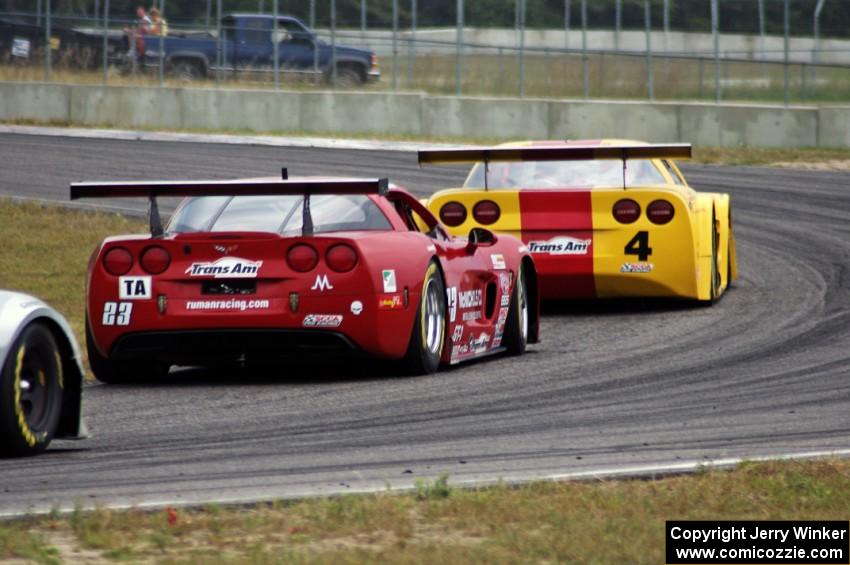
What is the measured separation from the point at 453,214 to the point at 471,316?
281 centimetres

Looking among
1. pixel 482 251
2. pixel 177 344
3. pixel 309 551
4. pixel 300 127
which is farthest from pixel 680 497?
pixel 300 127

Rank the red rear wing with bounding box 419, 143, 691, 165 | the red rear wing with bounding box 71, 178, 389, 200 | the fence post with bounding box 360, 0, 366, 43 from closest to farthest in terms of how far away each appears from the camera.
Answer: the red rear wing with bounding box 71, 178, 389, 200
the red rear wing with bounding box 419, 143, 691, 165
the fence post with bounding box 360, 0, 366, 43

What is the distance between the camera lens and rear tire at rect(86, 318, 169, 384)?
954 centimetres

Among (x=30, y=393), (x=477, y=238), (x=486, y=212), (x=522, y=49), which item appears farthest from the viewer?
(x=522, y=49)

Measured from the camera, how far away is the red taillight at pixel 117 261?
30.6ft

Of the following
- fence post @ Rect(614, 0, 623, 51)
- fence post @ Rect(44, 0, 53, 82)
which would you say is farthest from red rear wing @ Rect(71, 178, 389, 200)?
fence post @ Rect(44, 0, 53, 82)

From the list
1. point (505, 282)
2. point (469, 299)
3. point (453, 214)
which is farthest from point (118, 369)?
point (453, 214)

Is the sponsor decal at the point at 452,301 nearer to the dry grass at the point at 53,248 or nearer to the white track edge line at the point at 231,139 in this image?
the dry grass at the point at 53,248

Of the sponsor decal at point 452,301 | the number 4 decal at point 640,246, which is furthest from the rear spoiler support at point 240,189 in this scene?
the number 4 decal at point 640,246

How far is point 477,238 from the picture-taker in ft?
34.7

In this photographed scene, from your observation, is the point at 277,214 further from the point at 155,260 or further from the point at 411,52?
the point at 411,52

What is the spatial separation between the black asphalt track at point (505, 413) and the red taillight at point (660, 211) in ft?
2.39

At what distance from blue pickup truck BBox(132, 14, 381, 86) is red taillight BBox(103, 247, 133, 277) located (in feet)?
80.1

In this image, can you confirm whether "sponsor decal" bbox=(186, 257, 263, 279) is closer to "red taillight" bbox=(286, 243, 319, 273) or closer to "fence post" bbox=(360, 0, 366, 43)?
"red taillight" bbox=(286, 243, 319, 273)
